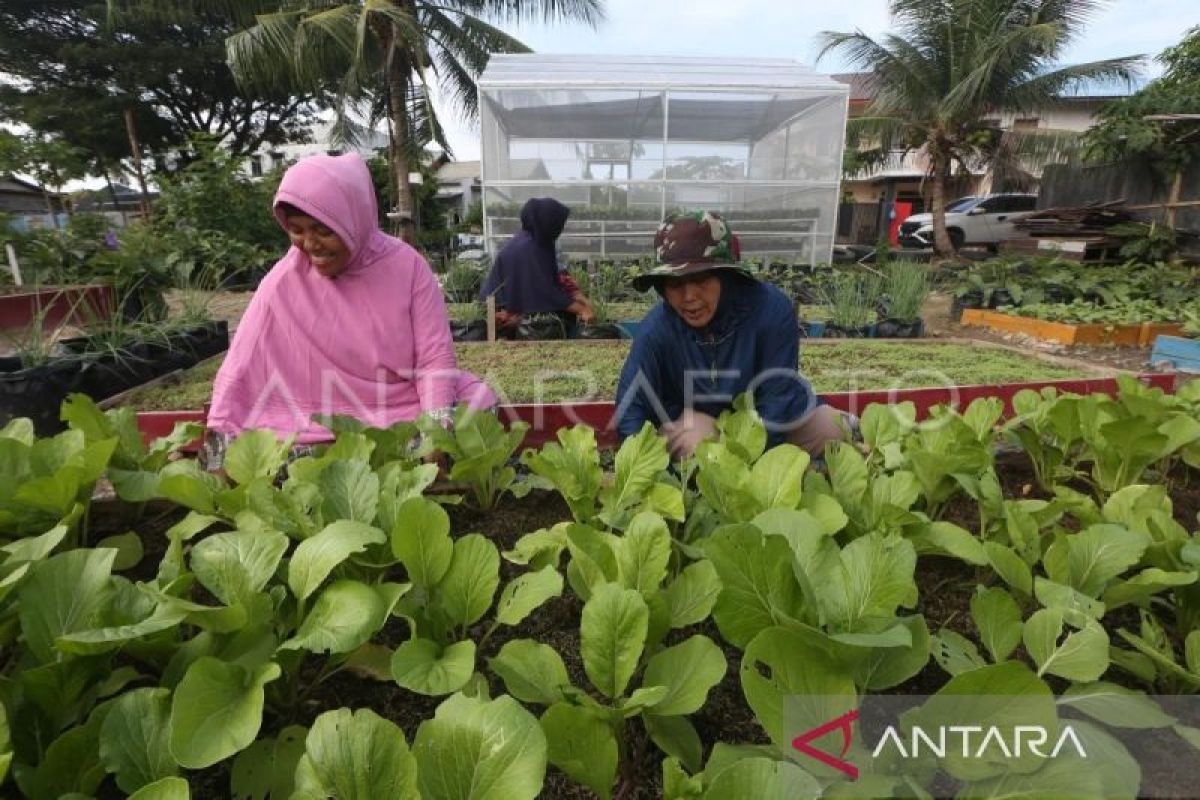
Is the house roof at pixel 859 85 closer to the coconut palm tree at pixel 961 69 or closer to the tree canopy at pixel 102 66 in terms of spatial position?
the coconut palm tree at pixel 961 69

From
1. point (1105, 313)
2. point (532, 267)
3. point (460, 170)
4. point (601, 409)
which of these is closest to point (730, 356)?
point (601, 409)

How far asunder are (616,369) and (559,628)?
3019mm

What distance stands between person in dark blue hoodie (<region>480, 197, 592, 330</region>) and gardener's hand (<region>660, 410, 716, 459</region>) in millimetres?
2693

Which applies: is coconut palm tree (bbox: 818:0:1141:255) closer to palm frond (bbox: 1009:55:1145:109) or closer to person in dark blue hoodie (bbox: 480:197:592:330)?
palm frond (bbox: 1009:55:1145:109)

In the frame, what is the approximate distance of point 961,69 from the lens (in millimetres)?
12578

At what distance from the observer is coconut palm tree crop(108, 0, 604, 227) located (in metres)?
9.09

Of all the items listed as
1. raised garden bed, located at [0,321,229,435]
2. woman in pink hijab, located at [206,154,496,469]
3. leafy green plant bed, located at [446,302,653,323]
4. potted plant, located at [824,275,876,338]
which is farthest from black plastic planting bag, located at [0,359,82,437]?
potted plant, located at [824,275,876,338]

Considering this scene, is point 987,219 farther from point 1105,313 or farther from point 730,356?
point 730,356

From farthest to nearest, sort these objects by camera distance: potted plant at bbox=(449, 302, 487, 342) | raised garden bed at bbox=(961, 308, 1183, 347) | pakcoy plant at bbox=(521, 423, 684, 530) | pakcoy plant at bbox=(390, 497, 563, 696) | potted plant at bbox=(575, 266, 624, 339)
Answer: raised garden bed at bbox=(961, 308, 1183, 347), potted plant at bbox=(449, 302, 487, 342), potted plant at bbox=(575, 266, 624, 339), pakcoy plant at bbox=(521, 423, 684, 530), pakcoy plant at bbox=(390, 497, 563, 696)

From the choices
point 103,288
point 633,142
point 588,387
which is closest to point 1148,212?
point 633,142

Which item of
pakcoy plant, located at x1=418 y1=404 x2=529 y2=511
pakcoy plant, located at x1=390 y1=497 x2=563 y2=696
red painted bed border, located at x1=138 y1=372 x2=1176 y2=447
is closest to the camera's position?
pakcoy plant, located at x1=390 y1=497 x2=563 y2=696

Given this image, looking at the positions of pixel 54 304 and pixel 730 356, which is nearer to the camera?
pixel 730 356

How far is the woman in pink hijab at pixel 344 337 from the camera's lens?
2.06 meters

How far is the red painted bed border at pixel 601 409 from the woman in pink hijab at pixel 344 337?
473mm
